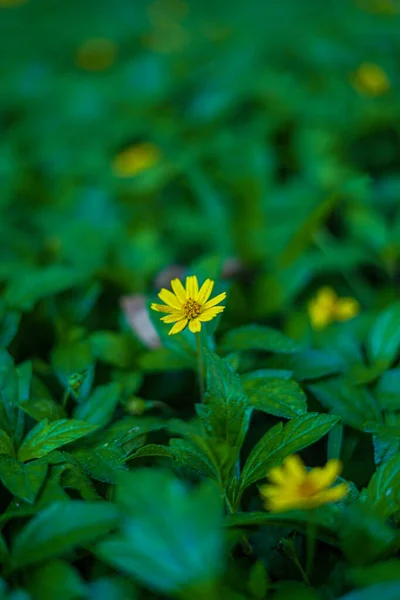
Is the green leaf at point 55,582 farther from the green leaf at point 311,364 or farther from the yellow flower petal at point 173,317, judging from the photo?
the green leaf at point 311,364

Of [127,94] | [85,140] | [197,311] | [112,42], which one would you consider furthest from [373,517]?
[112,42]

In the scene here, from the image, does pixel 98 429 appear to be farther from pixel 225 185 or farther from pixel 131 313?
pixel 225 185

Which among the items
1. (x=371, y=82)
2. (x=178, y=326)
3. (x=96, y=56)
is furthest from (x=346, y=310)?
(x=96, y=56)

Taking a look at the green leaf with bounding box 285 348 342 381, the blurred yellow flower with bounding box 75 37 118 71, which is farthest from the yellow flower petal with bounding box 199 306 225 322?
the blurred yellow flower with bounding box 75 37 118 71

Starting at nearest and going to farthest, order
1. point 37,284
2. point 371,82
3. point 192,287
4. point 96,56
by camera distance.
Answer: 1. point 192,287
2. point 37,284
3. point 371,82
4. point 96,56

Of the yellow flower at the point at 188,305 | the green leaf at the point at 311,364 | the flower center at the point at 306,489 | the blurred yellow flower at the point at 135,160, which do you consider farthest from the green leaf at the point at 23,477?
the blurred yellow flower at the point at 135,160

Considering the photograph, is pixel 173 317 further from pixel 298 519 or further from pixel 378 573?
pixel 378 573

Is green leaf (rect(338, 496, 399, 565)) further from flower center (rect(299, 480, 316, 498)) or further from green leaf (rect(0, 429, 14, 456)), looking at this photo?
green leaf (rect(0, 429, 14, 456))
